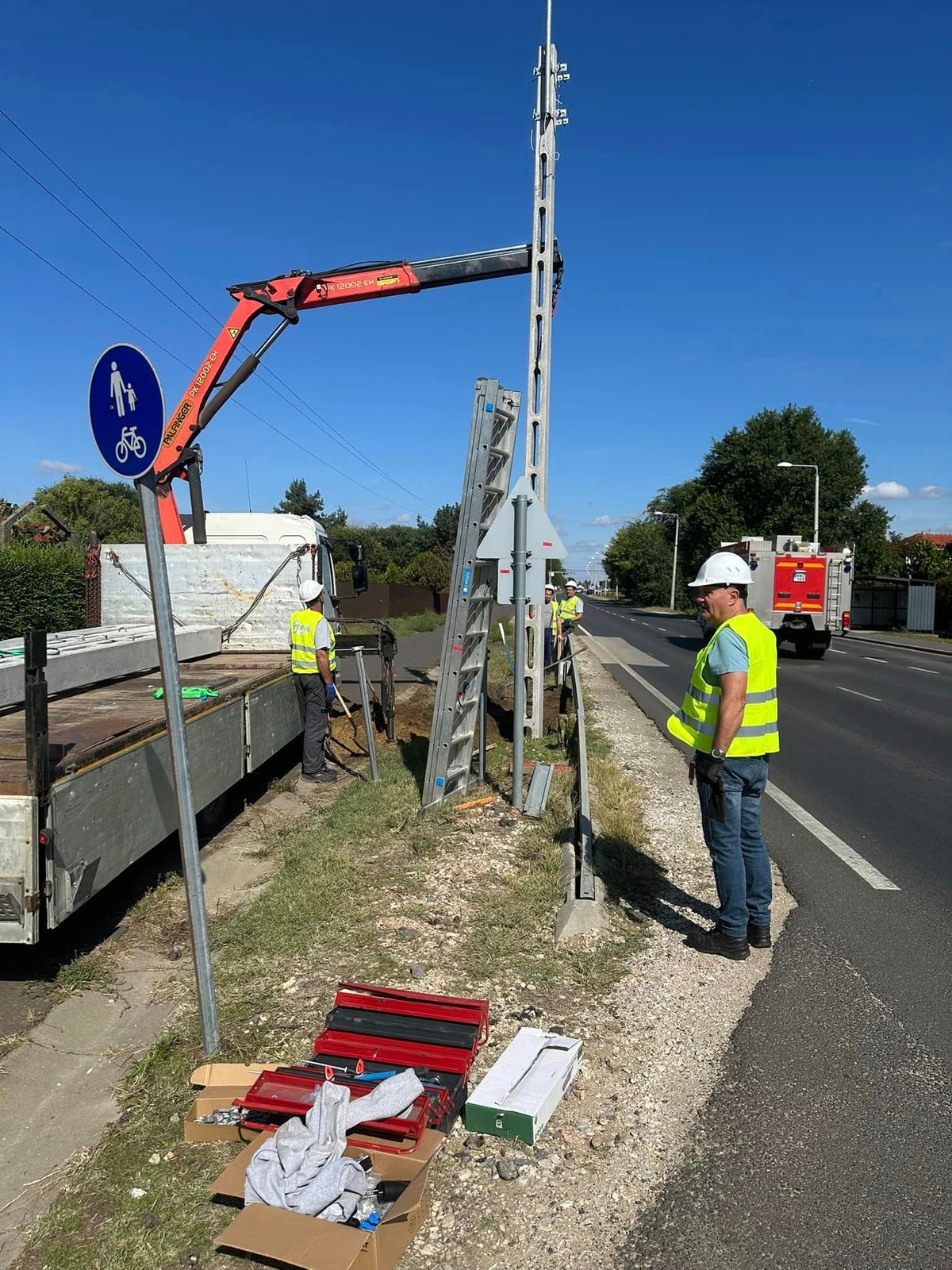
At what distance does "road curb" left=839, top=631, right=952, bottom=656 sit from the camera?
29078mm

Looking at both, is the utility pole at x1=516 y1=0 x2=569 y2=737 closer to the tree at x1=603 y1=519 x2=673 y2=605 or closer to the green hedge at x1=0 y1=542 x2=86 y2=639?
the green hedge at x1=0 y1=542 x2=86 y2=639

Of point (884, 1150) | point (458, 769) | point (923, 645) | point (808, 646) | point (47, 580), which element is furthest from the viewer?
point (923, 645)

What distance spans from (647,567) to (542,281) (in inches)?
3216

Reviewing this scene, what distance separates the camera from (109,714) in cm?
554

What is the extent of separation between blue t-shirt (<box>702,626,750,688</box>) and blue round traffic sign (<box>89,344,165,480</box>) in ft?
8.76

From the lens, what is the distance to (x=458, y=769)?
7371 millimetres

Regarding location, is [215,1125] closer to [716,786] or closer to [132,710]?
[716,786]

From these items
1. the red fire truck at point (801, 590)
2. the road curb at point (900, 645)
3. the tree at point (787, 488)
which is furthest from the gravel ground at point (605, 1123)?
the tree at point (787, 488)

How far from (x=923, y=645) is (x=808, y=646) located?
369 inches

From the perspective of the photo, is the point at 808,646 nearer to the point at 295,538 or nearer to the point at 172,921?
the point at 295,538

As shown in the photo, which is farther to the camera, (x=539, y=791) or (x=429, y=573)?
(x=429, y=573)

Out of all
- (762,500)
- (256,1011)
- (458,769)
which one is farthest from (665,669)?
(762,500)

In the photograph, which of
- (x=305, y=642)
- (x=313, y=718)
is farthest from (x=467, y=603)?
(x=313, y=718)

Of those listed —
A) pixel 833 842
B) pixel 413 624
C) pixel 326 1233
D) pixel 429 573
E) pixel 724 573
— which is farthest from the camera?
pixel 429 573
